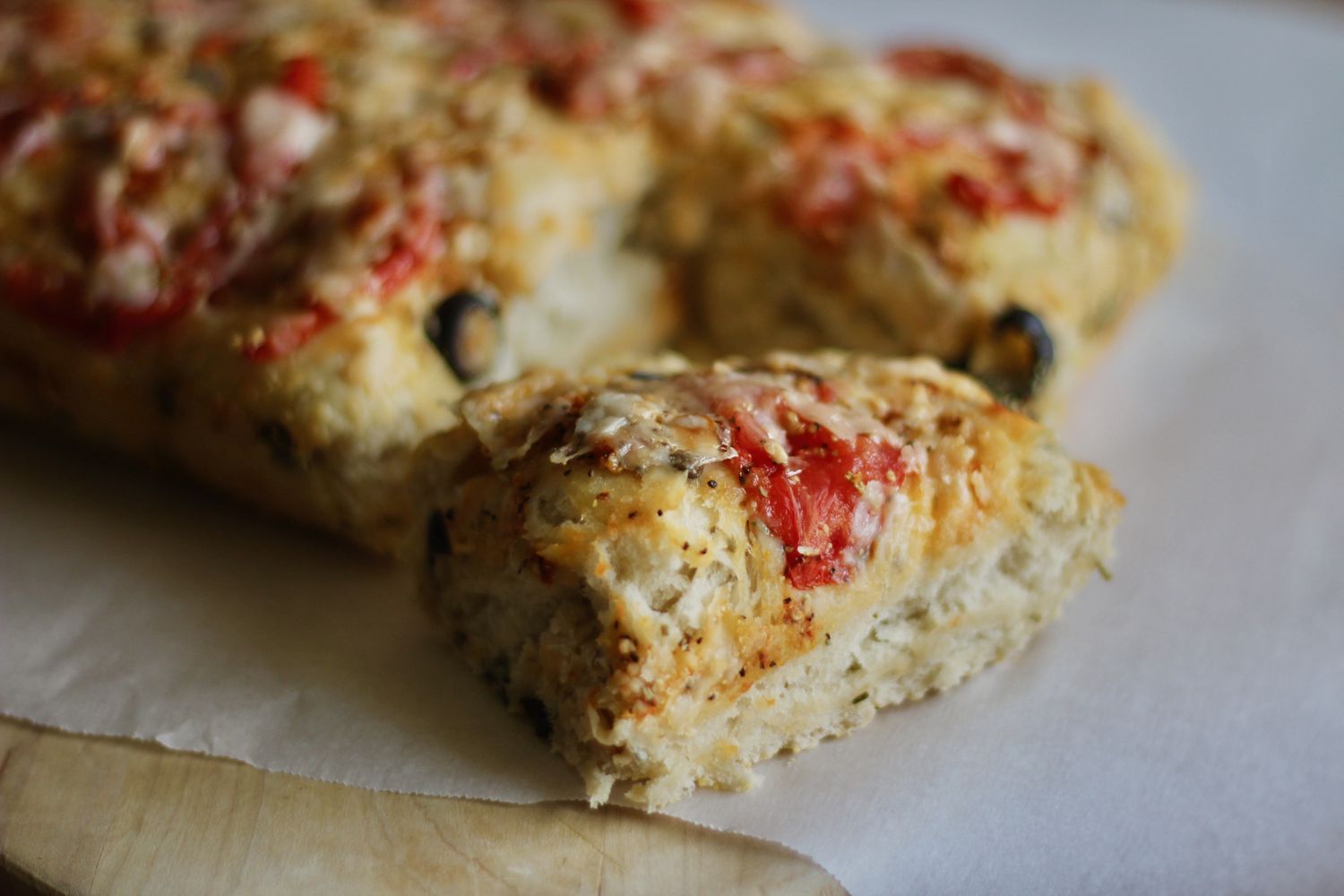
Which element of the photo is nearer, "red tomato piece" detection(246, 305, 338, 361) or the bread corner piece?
the bread corner piece

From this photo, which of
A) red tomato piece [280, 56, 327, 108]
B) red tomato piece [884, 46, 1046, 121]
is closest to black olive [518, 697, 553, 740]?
red tomato piece [280, 56, 327, 108]

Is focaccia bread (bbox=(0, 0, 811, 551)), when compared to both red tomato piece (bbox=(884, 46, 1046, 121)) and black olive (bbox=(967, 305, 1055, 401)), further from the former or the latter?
black olive (bbox=(967, 305, 1055, 401))

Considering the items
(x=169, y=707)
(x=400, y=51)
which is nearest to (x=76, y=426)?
(x=169, y=707)

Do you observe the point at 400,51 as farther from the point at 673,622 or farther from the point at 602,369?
the point at 673,622

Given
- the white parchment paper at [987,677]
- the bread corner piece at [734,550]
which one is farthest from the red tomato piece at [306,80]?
the bread corner piece at [734,550]

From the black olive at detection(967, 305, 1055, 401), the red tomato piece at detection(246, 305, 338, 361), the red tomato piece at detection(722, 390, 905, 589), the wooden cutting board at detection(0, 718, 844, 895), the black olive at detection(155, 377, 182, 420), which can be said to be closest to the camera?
the wooden cutting board at detection(0, 718, 844, 895)

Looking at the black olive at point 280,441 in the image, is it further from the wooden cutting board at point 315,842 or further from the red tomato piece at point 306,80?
the red tomato piece at point 306,80
